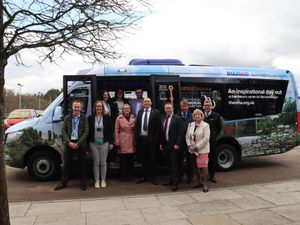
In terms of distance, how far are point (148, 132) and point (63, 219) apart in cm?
314

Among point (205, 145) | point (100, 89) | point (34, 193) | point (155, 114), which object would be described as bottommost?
point (34, 193)

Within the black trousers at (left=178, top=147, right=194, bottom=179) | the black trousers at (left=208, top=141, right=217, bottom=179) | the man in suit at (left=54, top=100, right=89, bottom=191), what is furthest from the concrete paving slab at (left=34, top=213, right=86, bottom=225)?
the black trousers at (left=208, top=141, right=217, bottom=179)

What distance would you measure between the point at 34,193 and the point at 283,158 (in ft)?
26.1

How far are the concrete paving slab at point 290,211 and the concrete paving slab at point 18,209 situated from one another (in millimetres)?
4021

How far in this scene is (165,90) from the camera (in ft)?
31.1

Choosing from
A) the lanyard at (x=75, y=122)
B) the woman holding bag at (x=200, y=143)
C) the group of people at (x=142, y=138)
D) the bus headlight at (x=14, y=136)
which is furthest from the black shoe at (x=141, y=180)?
the bus headlight at (x=14, y=136)

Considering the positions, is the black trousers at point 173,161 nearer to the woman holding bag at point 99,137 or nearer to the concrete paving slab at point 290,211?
the woman holding bag at point 99,137

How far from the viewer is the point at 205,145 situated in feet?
26.5

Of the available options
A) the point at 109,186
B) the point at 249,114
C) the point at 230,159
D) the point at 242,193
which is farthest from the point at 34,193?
the point at 249,114

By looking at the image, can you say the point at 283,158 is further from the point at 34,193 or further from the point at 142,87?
the point at 34,193

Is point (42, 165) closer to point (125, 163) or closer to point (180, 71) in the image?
point (125, 163)

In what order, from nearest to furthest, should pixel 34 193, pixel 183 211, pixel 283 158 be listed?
pixel 183 211, pixel 34 193, pixel 283 158

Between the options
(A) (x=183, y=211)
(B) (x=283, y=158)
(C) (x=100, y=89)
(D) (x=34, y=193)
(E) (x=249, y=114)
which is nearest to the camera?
(A) (x=183, y=211)

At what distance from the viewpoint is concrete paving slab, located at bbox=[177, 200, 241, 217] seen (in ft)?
→ 20.8
